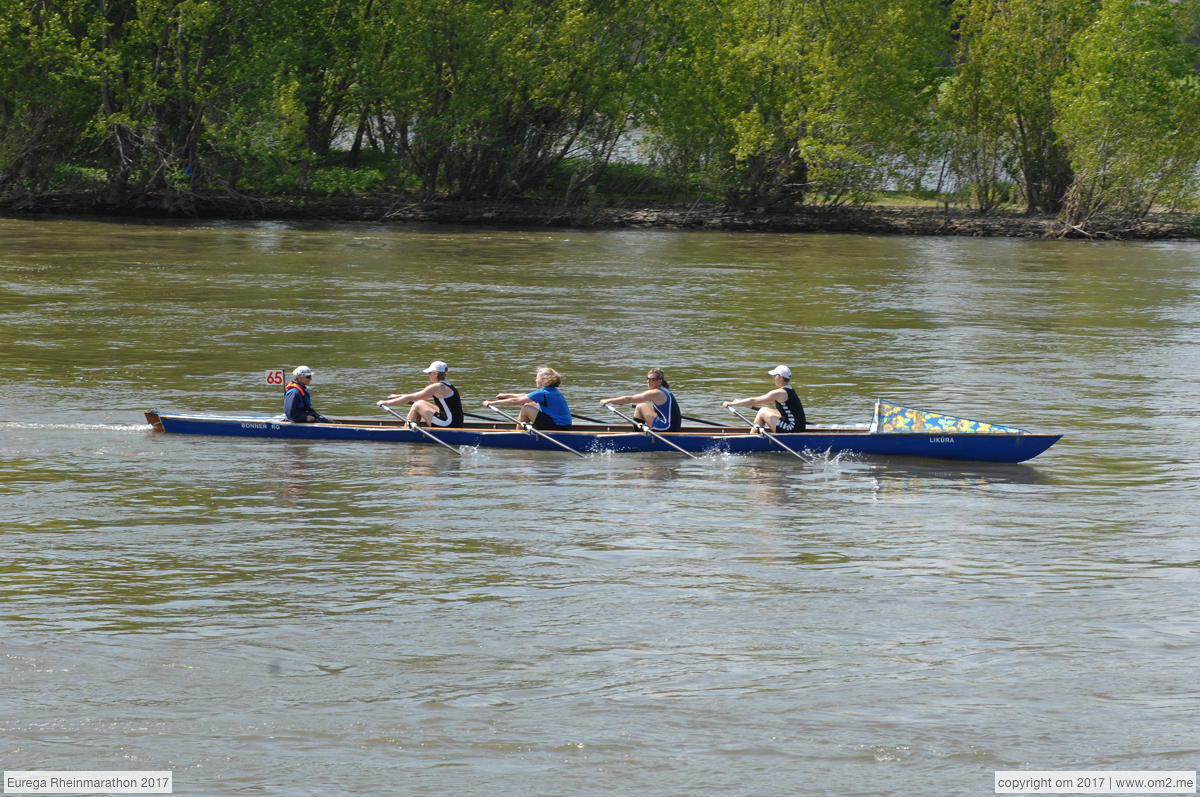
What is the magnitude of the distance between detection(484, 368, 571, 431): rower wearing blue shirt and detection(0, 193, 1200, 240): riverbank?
44581mm

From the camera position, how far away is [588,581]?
16250 millimetres

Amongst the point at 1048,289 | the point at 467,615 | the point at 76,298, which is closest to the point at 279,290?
the point at 76,298

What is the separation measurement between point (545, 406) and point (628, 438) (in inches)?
51.6

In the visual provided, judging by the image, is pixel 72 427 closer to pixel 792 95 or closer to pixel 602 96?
pixel 602 96

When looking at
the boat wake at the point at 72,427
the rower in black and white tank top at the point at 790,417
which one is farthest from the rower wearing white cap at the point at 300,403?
the rower in black and white tank top at the point at 790,417

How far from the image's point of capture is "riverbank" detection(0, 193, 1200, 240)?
66000 millimetres

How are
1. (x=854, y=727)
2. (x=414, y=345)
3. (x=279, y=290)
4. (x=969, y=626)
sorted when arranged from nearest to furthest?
1. (x=854, y=727)
2. (x=969, y=626)
3. (x=414, y=345)
4. (x=279, y=290)

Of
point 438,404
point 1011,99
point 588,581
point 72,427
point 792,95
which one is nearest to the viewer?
point 588,581

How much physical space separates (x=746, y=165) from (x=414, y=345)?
37266 mm

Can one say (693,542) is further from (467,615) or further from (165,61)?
(165,61)

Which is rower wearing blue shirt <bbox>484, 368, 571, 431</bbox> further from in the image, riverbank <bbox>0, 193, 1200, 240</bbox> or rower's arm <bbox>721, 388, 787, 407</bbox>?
riverbank <bbox>0, 193, 1200, 240</bbox>

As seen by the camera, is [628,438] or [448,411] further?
[448,411]

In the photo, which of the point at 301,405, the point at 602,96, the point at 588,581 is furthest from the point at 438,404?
the point at 602,96

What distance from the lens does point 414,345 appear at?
3422 cm
